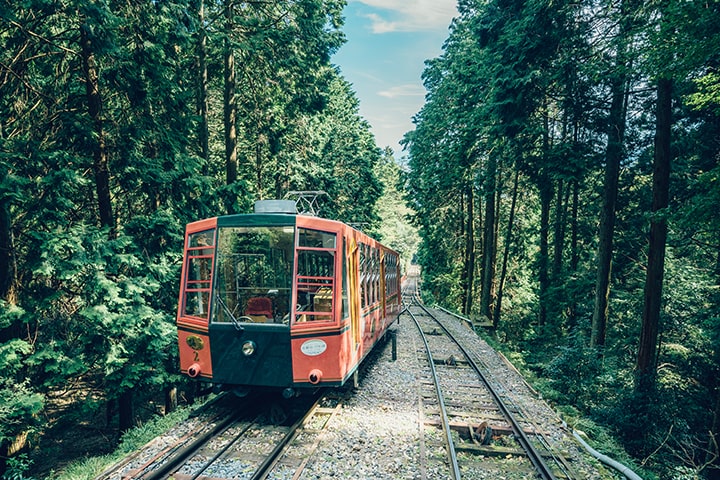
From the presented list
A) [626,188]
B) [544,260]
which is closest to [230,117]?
[626,188]

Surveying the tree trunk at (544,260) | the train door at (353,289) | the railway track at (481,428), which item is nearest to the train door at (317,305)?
the train door at (353,289)

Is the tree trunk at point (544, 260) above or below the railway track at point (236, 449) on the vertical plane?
above

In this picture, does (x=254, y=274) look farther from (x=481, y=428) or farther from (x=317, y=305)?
(x=481, y=428)

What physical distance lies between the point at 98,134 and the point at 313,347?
22.5 ft

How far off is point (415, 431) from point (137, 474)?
12.6 feet

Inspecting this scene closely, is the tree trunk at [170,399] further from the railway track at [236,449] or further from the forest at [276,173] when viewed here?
the railway track at [236,449]

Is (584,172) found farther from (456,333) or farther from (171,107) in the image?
(171,107)

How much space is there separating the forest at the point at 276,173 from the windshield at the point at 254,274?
2874 mm

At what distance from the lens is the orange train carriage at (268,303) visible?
6223 mm

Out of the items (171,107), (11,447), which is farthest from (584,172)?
(11,447)

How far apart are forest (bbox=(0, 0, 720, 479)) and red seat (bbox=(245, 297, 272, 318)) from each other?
302 centimetres

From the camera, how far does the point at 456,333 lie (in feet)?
54.4

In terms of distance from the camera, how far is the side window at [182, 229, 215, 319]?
21.7 feet

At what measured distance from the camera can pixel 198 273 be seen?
6.79 m
